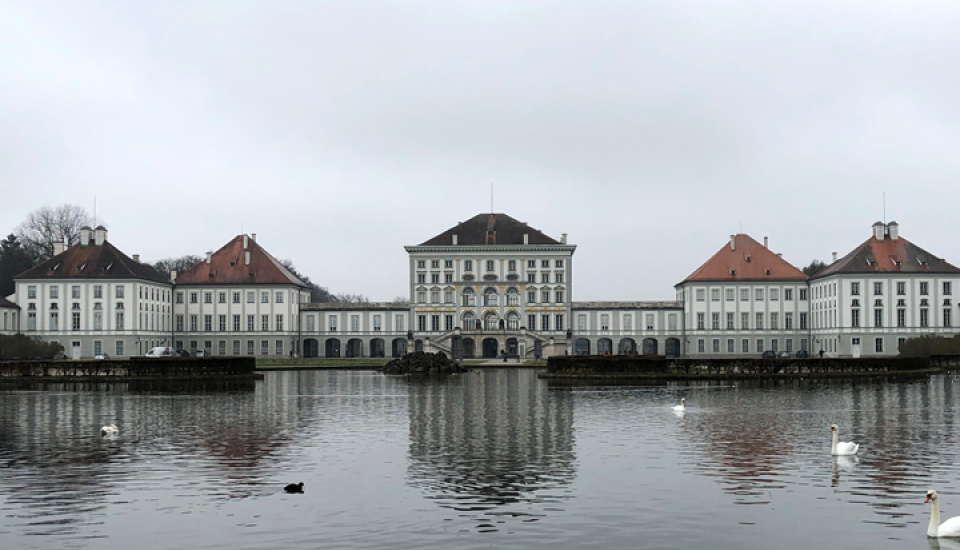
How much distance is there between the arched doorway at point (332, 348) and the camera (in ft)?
383

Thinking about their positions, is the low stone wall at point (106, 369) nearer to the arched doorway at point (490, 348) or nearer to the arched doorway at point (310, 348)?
the arched doorway at point (490, 348)

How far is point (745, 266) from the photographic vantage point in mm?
111938

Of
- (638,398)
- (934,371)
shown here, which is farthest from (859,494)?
(934,371)

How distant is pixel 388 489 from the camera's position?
1919 cm

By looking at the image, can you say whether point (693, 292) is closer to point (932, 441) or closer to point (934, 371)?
point (934, 371)

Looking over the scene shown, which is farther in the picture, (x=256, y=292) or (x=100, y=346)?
(x=256, y=292)

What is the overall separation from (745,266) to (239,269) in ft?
176

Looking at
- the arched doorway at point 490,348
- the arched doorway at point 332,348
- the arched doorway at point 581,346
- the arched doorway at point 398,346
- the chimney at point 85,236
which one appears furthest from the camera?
the arched doorway at point 581,346

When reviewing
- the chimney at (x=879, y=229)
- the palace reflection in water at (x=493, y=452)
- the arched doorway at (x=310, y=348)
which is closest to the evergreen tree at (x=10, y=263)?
the arched doorway at (x=310, y=348)

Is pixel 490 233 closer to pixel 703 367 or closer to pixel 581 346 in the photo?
pixel 581 346

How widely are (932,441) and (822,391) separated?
2195 cm

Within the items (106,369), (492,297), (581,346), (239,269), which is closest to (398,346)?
(492,297)

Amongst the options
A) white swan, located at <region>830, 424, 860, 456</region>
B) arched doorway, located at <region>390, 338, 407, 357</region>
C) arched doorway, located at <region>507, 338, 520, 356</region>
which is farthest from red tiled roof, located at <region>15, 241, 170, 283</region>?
white swan, located at <region>830, 424, 860, 456</region>

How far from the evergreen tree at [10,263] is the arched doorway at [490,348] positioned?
51.6 m
